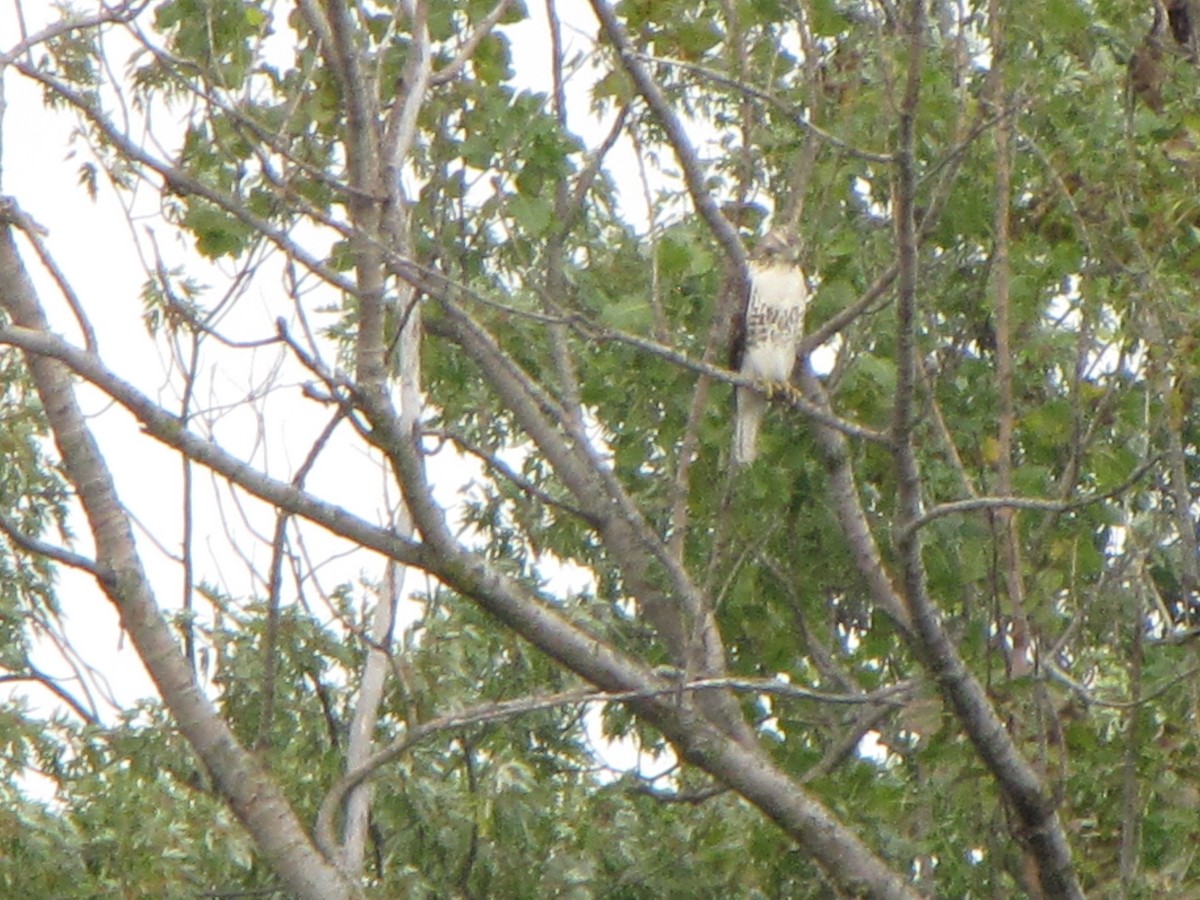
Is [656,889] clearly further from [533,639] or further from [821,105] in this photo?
[821,105]

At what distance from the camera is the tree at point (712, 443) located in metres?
4.00

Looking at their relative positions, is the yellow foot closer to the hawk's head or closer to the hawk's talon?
the hawk's talon

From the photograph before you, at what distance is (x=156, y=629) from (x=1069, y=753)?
2.03 metres

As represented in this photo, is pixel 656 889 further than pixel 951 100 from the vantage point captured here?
Yes

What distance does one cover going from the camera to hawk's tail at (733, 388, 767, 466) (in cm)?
505

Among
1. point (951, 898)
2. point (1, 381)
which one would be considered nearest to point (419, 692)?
point (951, 898)

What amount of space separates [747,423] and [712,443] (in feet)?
0.35

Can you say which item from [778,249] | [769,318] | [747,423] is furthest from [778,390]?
[769,318]

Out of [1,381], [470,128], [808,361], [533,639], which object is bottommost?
[533,639]

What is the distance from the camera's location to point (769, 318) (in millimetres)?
6168

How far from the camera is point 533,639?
430 cm

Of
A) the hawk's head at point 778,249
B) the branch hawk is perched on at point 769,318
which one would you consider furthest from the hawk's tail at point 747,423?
the hawk's head at point 778,249

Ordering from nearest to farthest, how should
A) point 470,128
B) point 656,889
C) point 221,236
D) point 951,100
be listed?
point 221,236 < point 951,100 < point 470,128 < point 656,889

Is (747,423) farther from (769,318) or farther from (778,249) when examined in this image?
(769,318)
